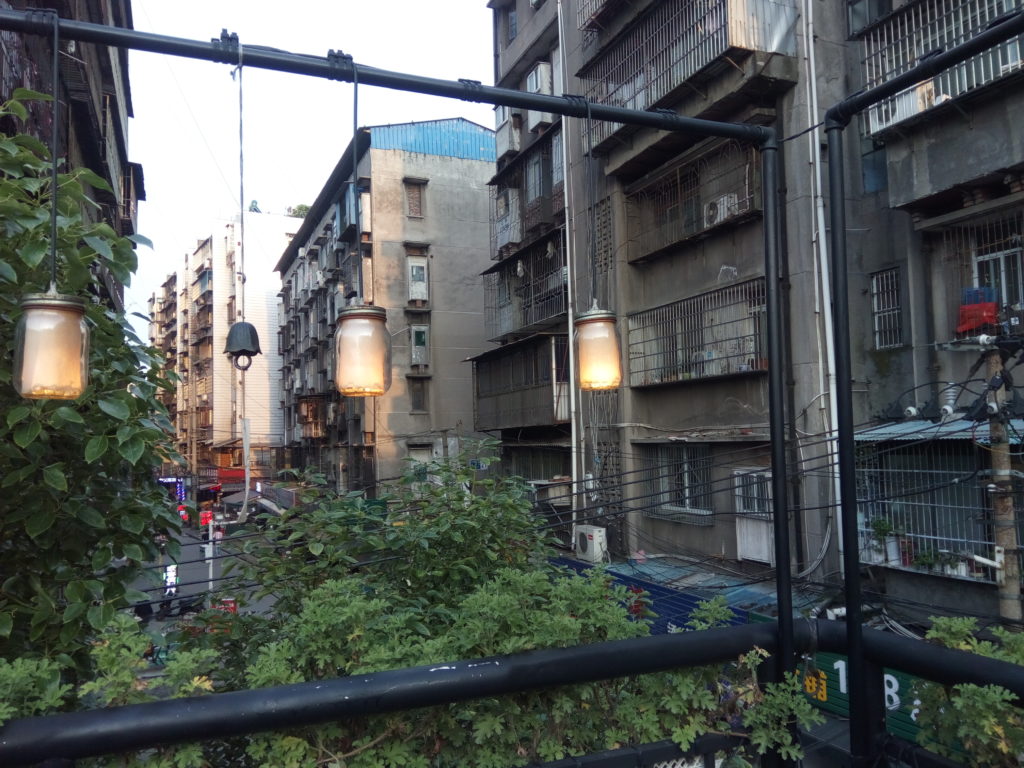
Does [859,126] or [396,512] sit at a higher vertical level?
[859,126]

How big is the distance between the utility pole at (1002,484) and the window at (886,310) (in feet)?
12.2

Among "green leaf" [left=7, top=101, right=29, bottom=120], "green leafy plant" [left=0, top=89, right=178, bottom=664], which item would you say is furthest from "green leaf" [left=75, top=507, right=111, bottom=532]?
"green leaf" [left=7, top=101, right=29, bottom=120]

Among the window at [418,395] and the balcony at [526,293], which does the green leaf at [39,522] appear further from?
the window at [418,395]

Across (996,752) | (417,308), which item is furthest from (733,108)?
(417,308)

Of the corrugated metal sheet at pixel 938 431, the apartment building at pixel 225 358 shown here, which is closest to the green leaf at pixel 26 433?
the corrugated metal sheet at pixel 938 431

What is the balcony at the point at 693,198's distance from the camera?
504 inches

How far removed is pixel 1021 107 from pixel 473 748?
10.0 meters

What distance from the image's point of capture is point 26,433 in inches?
109

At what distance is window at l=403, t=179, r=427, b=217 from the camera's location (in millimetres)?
28797

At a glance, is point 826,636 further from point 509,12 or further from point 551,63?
point 509,12

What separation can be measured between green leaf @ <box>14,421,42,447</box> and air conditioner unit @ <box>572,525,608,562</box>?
13.4 meters

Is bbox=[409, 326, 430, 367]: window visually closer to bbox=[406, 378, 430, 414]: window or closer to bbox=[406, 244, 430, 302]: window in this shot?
bbox=[406, 378, 430, 414]: window

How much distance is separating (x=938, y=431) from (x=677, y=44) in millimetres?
8208

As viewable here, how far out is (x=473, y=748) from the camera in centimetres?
242
